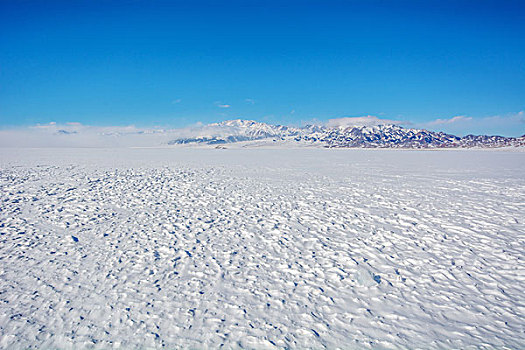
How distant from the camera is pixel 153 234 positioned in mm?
7793

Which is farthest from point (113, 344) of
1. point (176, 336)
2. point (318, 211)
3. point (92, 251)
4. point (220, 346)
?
point (318, 211)

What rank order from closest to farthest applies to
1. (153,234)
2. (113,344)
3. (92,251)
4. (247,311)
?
1. (113,344)
2. (247,311)
3. (92,251)
4. (153,234)

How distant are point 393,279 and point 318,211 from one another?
4.79 metres

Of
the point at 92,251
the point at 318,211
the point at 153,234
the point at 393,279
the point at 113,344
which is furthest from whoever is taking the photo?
the point at 318,211

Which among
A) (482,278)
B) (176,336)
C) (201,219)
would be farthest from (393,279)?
(201,219)

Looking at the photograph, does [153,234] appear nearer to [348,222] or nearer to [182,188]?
[348,222]

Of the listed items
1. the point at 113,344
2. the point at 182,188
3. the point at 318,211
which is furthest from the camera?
the point at 182,188

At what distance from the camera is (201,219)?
30.1 feet

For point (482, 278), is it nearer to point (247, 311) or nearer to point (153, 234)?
point (247, 311)

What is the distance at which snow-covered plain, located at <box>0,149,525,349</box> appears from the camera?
13.3 ft

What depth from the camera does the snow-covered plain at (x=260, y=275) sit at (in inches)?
160

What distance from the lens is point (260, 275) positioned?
5676 millimetres

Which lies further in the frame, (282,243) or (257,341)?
(282,243)

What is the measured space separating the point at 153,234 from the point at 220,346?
15.5ft
